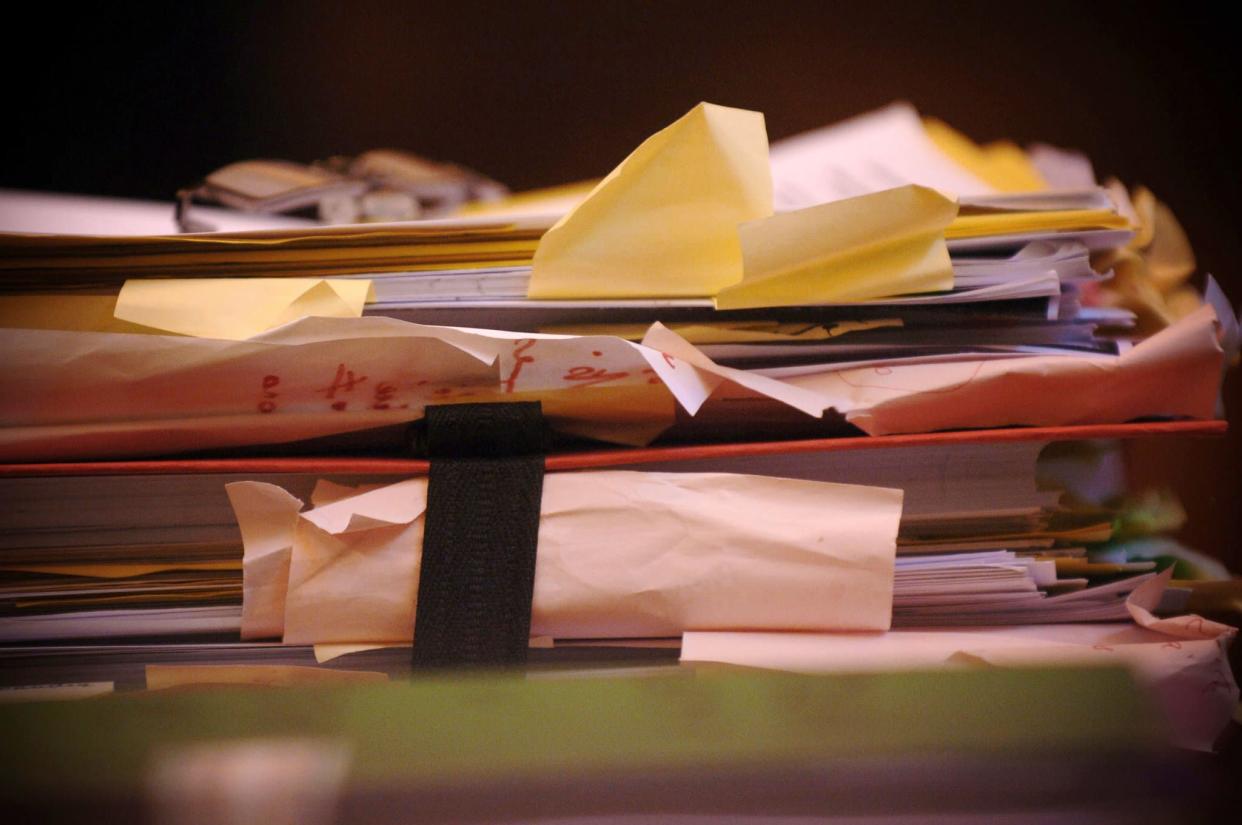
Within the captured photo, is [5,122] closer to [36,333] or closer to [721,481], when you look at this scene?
[36,333]

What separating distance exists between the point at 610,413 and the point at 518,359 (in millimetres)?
70

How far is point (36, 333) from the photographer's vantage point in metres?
0.53

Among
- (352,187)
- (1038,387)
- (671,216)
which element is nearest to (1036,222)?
(1038,387)

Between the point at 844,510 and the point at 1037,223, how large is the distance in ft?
0.77

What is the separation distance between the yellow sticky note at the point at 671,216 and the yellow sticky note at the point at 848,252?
0.03m

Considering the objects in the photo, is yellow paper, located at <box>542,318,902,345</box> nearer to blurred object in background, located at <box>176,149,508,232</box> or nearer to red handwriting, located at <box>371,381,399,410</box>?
red handwriting, located at <box>371,381,399,410</box>

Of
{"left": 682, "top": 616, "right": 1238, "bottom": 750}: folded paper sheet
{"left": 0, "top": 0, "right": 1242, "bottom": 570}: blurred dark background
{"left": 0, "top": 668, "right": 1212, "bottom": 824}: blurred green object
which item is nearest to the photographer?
{"left": 0, "top": 668, "right": 1212, "bottom": 824}: blurred green object

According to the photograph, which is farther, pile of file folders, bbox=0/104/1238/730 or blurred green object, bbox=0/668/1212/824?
pile of file folders, bbox=0/104/1238/730

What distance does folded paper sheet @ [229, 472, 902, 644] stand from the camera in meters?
0.51

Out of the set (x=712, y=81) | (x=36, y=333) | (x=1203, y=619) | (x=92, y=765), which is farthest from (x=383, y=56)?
(x=1203, y=619)

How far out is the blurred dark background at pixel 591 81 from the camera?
2.45 ft

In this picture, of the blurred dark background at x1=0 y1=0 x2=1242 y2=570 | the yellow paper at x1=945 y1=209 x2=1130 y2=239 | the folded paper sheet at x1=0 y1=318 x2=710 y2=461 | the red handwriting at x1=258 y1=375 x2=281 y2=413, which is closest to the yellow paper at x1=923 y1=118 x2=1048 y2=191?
the blurred dark background at x1=0 y1=0 x2=1242 y2=570

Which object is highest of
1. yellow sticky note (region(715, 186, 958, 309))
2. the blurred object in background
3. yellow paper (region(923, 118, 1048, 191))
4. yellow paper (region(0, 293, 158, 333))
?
yellow paper (region(923, 118, 1048, 191))

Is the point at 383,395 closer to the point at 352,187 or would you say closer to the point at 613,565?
the point at 613,565
